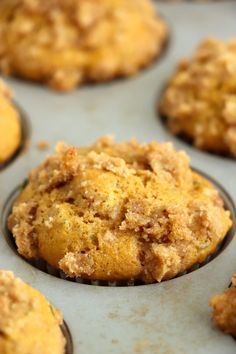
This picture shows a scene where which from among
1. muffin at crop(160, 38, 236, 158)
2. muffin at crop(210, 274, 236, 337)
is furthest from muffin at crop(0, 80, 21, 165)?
muffin at crop(210, 274, 236, 337)

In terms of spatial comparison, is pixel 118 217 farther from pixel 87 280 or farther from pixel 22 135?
pixel 22 135

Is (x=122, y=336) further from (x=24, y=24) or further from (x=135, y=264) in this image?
(x=24, y=24)

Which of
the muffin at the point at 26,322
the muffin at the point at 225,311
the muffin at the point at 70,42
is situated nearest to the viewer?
the muffin at the point at 26,322

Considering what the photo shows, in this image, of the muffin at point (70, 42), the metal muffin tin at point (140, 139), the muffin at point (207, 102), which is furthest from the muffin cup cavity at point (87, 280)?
the muffin at point (70, 42)

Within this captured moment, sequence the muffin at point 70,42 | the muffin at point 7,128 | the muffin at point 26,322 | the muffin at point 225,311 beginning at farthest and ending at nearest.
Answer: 1. the muffin at point 70,42
2. the muffin at point 7,128
3. the muffin at point 225,311
4. the muffin at point 26,322

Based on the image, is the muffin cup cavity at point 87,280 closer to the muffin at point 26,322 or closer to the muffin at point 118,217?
the muffin at point 118,217

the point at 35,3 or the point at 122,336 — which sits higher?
the point at 35,3

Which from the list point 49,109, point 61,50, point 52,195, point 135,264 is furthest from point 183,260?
point 61,50

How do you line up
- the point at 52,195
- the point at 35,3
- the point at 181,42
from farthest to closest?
the point at 181,42, the point at 35,3, the point at 52,195
